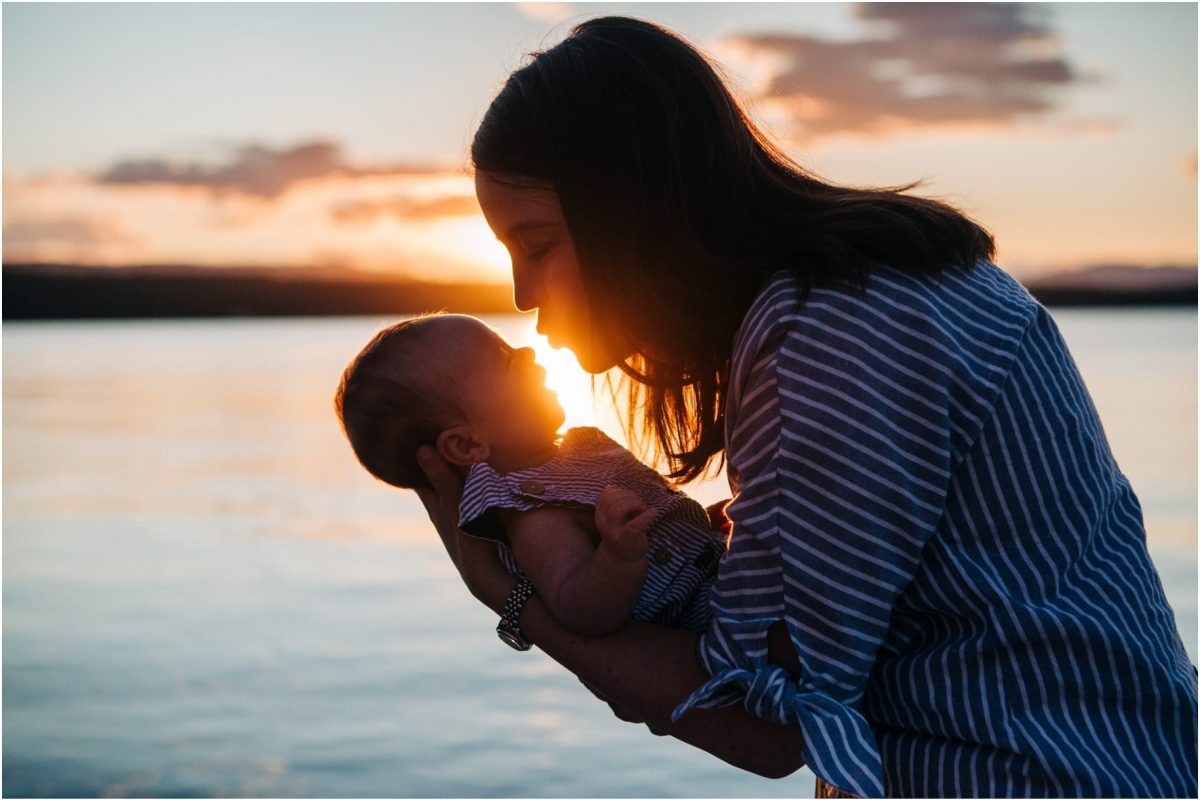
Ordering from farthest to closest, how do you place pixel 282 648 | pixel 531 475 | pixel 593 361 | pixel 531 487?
pixel 282 648 → pixel 531 475 → pixel 531 487 → pixel 593 361

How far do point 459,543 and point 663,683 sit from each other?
0.56 meters

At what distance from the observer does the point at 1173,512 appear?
10.1m

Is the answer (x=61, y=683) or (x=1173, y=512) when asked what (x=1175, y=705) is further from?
(x=1173, y=512)

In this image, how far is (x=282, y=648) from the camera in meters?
7.15

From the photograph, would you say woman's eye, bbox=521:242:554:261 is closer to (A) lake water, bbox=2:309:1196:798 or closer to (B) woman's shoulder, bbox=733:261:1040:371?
(B) woman's shoulder, bbox=733:261:1040:371

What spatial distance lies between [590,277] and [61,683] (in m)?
5.75

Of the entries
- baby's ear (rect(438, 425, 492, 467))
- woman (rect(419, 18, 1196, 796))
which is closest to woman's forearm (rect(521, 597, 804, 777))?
woman (rect(419, 18, 1196, 796))

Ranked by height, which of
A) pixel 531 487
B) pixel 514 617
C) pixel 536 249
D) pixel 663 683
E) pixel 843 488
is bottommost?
pixel 663 683

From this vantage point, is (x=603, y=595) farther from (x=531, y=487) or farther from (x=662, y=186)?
(x=662, y=186)

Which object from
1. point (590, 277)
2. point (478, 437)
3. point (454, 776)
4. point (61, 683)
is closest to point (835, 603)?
point (590, 277)

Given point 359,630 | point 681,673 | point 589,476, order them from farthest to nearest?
point 359,630
point 589,476
point 681,673

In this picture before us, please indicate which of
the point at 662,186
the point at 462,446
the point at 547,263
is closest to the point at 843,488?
the point at 662,186

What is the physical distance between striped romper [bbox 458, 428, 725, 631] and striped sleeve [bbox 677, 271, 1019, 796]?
1.97 ft

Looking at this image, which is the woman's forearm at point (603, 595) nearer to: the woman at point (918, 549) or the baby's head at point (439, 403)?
the woman at point (918, 549)
